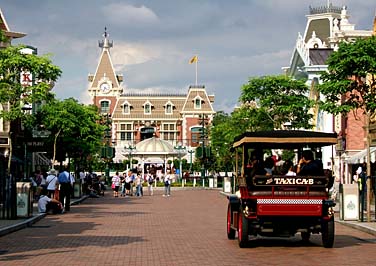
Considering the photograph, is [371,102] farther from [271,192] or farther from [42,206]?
[42,206]

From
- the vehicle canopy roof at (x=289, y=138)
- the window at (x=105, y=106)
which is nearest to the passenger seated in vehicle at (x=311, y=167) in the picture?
the vehicle canopy roof at (x=289, y=138)

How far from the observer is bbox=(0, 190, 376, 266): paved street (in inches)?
611

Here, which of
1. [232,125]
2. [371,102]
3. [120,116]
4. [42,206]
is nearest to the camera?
[371,102]

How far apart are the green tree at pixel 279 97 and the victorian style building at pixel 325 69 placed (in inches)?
90.2

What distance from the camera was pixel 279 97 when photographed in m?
50.8

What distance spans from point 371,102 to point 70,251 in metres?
13.2

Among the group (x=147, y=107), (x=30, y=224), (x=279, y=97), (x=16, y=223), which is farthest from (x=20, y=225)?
(x=147, y=107)

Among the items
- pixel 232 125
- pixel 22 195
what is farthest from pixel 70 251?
pixel 232 125

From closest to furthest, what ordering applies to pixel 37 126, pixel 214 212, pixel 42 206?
pixel 42 206, pixel 214 212, pixel 37 126

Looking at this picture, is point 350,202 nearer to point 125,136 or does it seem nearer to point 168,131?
point 125,136

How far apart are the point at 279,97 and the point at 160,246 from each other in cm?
3326

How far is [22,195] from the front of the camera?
2727 cm

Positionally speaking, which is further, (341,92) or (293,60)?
(293,60)

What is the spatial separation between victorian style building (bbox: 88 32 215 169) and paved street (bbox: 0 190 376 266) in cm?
10059
